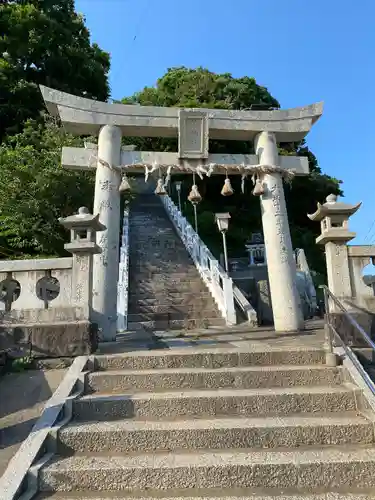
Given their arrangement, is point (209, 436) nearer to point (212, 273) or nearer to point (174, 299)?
point (174, 299)

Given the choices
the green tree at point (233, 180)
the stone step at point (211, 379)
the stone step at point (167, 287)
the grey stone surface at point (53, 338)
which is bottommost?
the stone step at point (211, 379)

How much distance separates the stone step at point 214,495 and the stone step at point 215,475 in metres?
0.04

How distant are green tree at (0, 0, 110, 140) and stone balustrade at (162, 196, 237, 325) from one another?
35.7 feet

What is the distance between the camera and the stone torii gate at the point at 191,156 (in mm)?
7660

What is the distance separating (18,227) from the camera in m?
11.6

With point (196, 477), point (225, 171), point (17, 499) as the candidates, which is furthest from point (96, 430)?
point (225, 171)

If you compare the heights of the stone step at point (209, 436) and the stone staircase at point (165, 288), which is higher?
the stone staircase at point (165, 288)

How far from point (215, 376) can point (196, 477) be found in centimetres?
134

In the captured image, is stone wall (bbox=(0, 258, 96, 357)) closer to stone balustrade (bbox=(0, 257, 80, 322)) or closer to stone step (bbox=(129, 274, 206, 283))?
stone balustrade (bbox=(0, 257, 80, 322))

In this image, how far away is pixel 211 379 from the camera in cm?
432

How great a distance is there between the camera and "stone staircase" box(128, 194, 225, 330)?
9016 millimetres

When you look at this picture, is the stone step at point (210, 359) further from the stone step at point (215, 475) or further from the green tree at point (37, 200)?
the green tree at point (37, 200)

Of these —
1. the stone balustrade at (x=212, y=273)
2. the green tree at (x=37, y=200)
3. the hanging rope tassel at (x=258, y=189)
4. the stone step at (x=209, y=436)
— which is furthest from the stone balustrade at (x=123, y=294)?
the stone step at (x=209, y=436)

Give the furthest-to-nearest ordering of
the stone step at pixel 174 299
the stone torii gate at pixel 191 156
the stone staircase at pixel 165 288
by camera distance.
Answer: the stone step at pixel 174 299
the stone staircase at pixel 165 288
the stone torii gate at pixel 191 156
